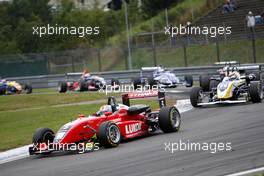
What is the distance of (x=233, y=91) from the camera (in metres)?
21.6

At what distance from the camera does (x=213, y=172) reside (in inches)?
443

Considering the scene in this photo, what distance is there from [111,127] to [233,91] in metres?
7.31

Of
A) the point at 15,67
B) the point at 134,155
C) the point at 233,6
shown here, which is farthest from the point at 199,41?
the point at 134,155

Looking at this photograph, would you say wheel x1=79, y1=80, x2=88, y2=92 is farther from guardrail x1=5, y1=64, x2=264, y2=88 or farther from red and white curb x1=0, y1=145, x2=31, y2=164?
red and white curb x1=0, y1=145, x2=31, y2=164

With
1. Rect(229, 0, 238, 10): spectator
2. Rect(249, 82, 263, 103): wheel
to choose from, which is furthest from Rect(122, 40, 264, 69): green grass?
Rect(249, 82, 263, 103): wheel

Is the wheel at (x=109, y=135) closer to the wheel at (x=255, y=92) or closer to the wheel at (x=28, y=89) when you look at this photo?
the wheel at (x=255, y=92)

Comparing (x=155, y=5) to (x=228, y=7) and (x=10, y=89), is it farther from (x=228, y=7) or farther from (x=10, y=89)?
(x=10, y=89)

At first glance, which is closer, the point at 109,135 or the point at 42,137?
the point at 109,135

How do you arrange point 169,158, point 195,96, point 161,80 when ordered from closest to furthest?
point 169,158 < point 195,96 < point 161,80

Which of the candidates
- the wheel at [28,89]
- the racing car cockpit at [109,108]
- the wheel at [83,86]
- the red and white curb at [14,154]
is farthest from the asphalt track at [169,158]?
the wheel at [28,89]

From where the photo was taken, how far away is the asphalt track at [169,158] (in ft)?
38.9

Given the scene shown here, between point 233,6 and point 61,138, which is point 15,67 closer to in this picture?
point 233,6

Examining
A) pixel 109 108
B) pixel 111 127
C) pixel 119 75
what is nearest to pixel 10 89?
pixel 119 75

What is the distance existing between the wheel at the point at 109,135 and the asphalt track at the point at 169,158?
0.18m
